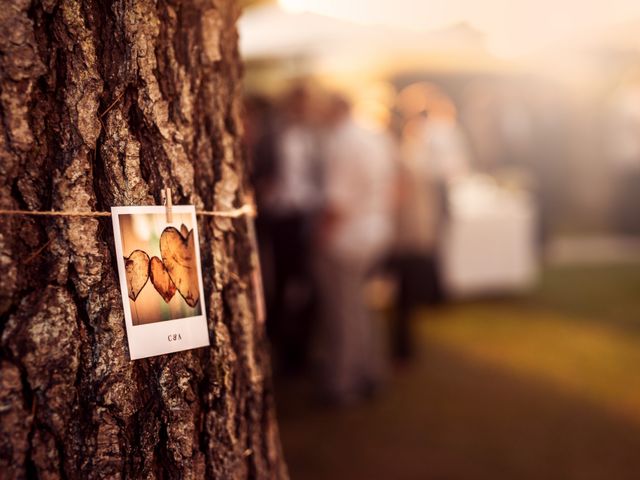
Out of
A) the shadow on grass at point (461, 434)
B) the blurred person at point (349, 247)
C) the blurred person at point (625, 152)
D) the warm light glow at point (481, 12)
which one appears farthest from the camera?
the blurred person at point (625, 152)

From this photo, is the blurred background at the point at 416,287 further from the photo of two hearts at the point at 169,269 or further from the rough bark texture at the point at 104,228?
the photo of two hearts at the point at 169,269

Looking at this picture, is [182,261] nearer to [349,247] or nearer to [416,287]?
[349,247]

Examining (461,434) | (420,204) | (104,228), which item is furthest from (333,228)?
(104,228)

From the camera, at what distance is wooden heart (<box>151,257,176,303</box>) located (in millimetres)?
794

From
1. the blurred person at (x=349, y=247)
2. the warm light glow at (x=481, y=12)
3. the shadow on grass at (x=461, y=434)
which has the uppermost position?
the warm light glow at (x=481, y=12)

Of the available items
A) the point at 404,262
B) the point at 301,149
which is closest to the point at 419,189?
the point at 404,262

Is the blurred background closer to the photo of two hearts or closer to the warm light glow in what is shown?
the warm light glow

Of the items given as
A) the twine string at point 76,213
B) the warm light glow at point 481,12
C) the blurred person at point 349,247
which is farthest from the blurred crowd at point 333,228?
the twine string at point 76,213

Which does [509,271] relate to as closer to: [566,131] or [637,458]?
[637,458]

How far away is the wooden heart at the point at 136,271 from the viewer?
0.78 meters

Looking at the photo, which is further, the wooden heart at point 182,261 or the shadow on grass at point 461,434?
the shadow on grass at point 461,434

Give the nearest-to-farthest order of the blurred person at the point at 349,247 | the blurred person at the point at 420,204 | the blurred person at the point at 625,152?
the blurred person at the point at 349,247
the blurred person at the point at 420,204
the blurred person at the point at 625,152

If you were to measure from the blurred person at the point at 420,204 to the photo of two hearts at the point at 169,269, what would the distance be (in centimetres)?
315

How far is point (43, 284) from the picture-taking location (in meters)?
0.74
